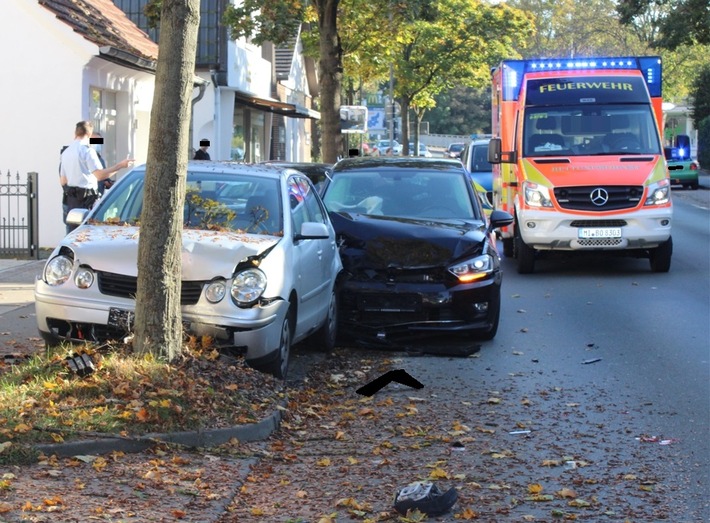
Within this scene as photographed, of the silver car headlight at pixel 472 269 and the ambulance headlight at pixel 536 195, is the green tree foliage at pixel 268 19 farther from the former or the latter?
the silver car headlight at pixel 472 269

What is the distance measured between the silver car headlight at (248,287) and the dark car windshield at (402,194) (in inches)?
149

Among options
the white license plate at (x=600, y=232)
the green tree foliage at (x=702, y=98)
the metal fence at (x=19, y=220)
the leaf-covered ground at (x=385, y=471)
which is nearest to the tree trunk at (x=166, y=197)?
the leaf-covered ground at (x=385, y=471)

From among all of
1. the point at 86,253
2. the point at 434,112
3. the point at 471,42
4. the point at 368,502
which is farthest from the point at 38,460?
the point at 434,112

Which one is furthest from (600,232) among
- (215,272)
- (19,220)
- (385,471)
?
(385,471)

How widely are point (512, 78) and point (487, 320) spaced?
845 cm

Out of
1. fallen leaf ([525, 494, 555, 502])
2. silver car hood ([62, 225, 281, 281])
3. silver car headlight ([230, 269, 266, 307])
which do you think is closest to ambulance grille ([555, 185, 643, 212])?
silver car hood ([62, 225, 281, 281])

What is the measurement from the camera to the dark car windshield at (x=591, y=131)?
55.6ft

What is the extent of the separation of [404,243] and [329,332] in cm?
117

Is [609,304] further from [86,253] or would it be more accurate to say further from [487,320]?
[86,253]

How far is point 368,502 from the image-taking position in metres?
6.00

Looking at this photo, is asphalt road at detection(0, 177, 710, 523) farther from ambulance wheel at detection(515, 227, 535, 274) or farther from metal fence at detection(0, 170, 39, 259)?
metal fence at detection(0, 170, 39, 259)

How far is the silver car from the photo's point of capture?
330 inches

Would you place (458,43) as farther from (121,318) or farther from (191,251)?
(121,318)

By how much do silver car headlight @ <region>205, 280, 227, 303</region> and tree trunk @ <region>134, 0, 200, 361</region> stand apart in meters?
0.52
